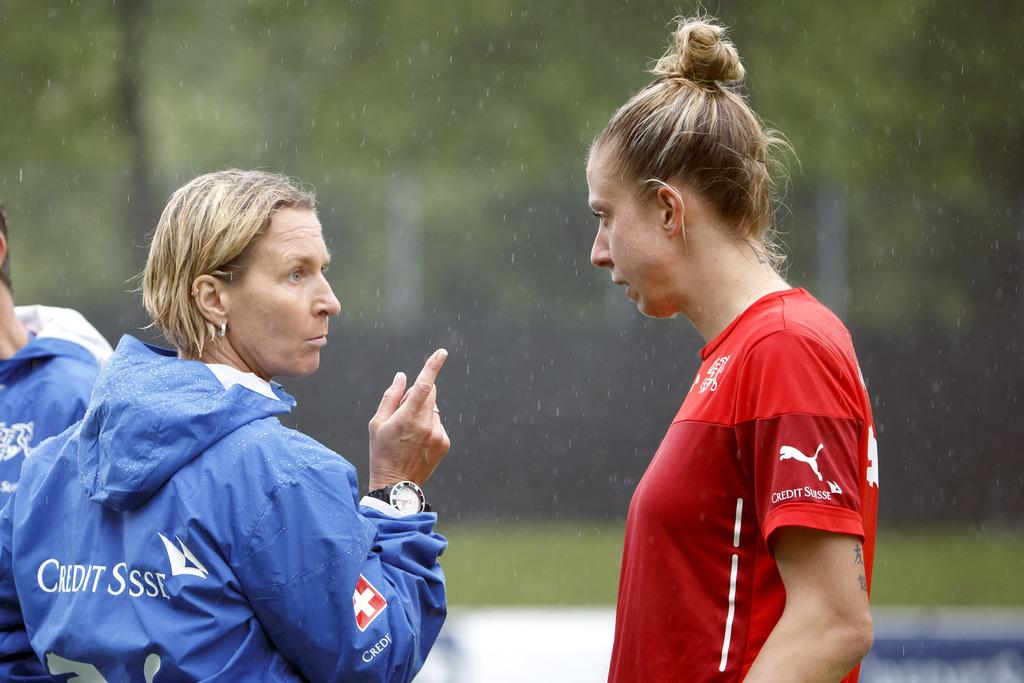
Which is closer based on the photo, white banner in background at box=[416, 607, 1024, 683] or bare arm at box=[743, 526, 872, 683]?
bare arm at box=[743, 526, 872, 683]

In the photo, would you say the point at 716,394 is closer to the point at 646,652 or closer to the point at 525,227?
the point at 646,652

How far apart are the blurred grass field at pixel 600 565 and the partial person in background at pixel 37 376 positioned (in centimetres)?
726

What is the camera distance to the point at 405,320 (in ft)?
40.5

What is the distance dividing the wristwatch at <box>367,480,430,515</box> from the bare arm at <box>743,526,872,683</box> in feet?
2.39

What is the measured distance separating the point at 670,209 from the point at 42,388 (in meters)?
1.87

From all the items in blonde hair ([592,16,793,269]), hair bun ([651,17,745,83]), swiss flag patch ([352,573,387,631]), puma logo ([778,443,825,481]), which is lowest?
swiss flag patch ([352,573,387,631])

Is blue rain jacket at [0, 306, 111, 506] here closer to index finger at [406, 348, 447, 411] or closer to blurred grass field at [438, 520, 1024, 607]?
index finger at [406, 348, 447, 411]

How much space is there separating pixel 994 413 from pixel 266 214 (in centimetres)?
1012

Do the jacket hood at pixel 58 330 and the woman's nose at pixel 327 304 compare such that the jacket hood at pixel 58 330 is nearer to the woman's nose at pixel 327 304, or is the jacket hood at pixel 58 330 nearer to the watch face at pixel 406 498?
the woman's nose at pixel 327 304

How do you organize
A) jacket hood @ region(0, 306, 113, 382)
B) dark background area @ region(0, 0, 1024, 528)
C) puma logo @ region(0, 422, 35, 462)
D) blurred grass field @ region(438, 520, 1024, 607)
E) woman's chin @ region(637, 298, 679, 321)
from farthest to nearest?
1. dark background area @ region(0, 0, 1024, 528)
2. blurred grass field @ region(438, 520, 1024, 607)
3. jacket hood @ region(0, 306, 113, 382)
4. puma logo @ region(0, 422, 35, 462)
5. woman's chin @ region(637, 298, 679, 321)

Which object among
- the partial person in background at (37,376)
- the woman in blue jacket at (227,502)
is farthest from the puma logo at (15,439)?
the woman in blue jacket at (227,502)

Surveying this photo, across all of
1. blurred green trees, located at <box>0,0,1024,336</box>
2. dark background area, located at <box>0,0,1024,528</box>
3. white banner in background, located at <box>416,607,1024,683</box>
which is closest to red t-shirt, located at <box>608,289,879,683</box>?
white banner in background, located at <box>416,607,1024,683</box>

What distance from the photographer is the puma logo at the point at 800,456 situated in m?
1.97

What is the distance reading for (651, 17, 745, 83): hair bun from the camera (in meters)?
2.34
